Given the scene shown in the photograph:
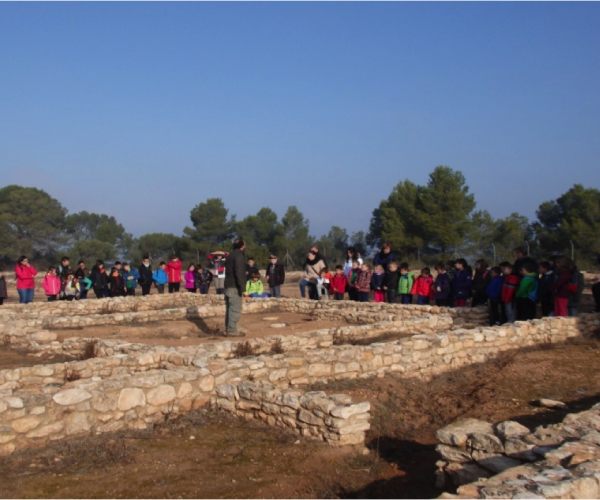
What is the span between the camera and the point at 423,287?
51.2 feet

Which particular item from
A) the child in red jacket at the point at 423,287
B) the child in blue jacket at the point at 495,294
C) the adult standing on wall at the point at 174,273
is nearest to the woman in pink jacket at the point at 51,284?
the adult standing on wall at the point at 174,273

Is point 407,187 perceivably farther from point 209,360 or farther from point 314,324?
point 209,360

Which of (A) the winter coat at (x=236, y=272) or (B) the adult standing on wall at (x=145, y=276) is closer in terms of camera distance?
(A) the winter coat at (x=236, y=272)

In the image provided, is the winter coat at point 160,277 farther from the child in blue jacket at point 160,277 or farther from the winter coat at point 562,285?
the winter coat at point 562,285

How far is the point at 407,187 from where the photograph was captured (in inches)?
1432

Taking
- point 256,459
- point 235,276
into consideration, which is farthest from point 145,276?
point 256,459

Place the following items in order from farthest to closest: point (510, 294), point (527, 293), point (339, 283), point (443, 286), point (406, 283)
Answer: point (339, 283) → point (406, 283) → point (443, 286) → point (510, 294) → point (527, 293)

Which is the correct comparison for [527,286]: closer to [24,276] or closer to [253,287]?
[253,287]

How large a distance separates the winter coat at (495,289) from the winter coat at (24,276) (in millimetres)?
13222

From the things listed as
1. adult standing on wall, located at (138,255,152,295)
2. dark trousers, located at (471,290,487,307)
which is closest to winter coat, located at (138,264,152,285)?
adult standing on wall, located at (138,255,152,295)

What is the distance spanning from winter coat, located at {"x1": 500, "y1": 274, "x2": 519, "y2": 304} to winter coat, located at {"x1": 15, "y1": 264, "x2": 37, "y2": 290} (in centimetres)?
1354

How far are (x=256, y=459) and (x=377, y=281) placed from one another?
37.8ft

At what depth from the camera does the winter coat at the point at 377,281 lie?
16.6m

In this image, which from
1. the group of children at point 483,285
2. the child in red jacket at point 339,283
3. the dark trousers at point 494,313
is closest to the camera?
the group of children at point 483,285
